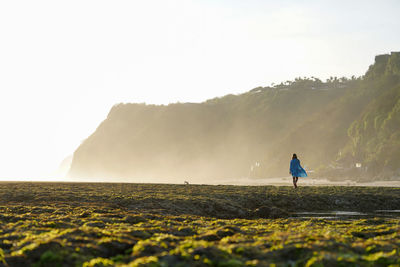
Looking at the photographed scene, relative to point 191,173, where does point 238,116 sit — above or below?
above

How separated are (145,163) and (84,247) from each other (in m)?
164

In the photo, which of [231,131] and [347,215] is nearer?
[347,215]

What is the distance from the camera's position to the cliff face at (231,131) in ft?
393

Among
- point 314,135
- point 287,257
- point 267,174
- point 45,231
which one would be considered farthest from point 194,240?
point 314,135

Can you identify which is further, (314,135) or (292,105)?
(292,105)

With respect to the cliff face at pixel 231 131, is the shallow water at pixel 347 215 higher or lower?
lower

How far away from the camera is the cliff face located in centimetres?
11991

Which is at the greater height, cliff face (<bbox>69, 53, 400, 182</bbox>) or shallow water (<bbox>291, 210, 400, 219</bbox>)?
cliff face (<bbox>69, 53, 400, 182</bbox>)

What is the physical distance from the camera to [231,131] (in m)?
168

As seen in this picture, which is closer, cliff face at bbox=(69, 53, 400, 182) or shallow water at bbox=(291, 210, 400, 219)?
shallow water at bbox=(291, 210, 400, 219)

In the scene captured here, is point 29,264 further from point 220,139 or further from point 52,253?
point 220,139

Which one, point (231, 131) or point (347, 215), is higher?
point (231, 131)

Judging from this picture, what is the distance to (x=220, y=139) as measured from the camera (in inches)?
6594

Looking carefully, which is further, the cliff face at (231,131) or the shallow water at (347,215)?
the cliff face at (231,131)
